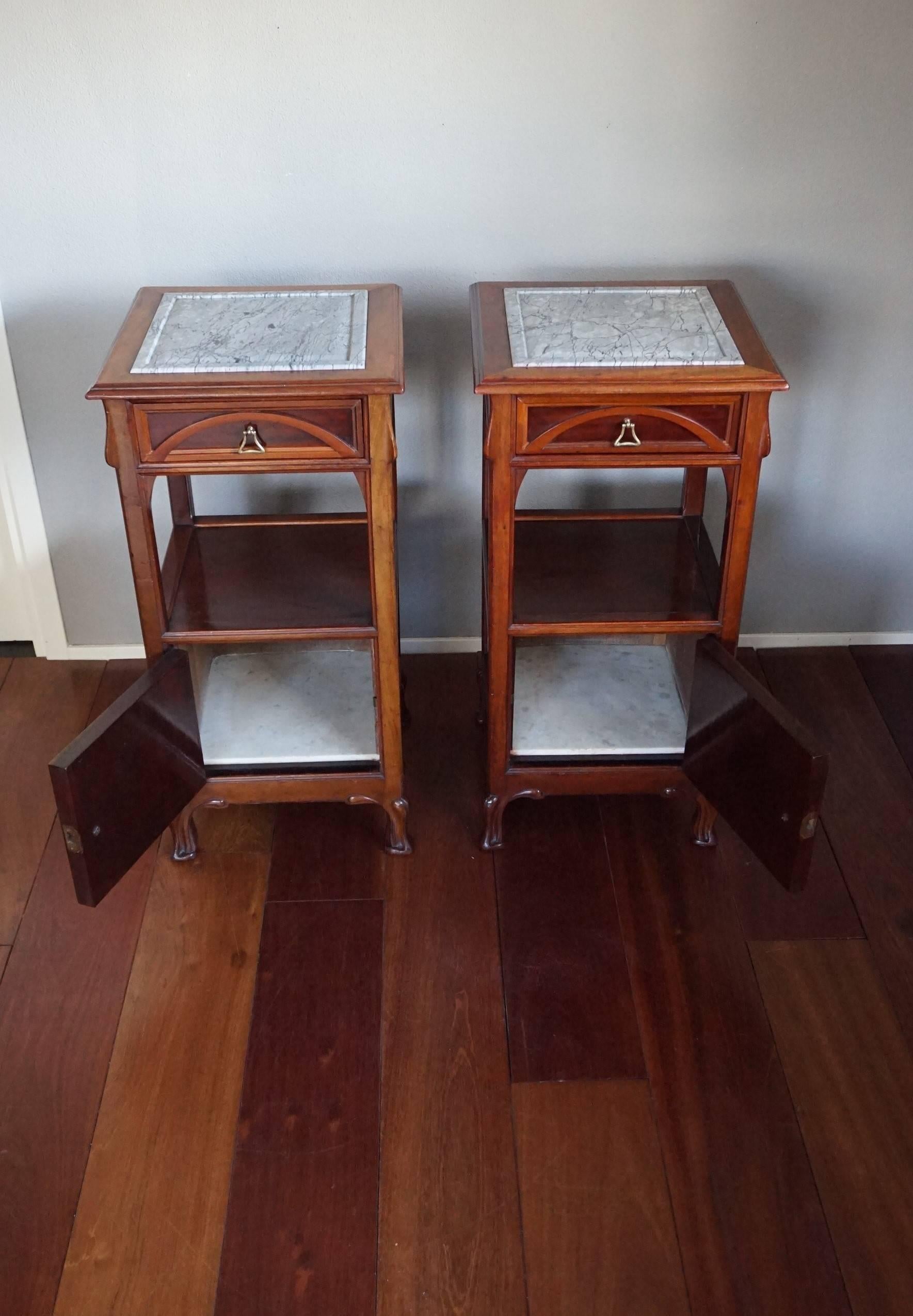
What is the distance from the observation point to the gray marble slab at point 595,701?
201cm

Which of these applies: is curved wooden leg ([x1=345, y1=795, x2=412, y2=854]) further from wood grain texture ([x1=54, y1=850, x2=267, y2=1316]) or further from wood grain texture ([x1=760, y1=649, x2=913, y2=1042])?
wood grain texture ([x1=760, y1=649, x2=913, y2=1042])

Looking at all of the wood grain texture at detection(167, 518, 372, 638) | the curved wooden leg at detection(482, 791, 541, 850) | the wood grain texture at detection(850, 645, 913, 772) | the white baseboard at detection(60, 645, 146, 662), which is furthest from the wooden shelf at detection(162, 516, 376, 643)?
the wood grain texture at detection(850, 645, 913, 772)

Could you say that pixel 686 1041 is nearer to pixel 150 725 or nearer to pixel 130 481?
pixel 150 725

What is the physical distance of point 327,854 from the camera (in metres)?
2.07

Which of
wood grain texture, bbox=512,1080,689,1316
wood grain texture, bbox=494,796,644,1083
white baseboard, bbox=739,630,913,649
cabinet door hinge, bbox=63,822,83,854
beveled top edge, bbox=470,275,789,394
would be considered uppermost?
beveled top edge, bbox=470,275,789,394

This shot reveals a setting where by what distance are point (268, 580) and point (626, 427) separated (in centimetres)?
61

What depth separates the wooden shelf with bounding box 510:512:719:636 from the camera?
1.88 metres

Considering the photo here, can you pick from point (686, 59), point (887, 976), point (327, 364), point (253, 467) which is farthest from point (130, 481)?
point (887, 976)

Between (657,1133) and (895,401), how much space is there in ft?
4.38

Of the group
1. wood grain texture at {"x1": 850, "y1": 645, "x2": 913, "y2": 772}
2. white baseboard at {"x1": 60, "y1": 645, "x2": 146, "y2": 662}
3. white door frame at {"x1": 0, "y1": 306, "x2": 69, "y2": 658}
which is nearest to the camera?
white door frame at {"x1": 0, "y1": 306, "x2": 69, "y2": 658}

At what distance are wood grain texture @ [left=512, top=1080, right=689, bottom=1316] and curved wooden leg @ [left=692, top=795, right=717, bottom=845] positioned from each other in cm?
49

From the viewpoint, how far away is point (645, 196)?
6.71 ft

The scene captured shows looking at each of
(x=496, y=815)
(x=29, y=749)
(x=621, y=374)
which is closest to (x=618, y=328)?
(x=621, y=374)

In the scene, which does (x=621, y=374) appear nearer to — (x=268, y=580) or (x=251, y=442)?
(x=251, y=442)
